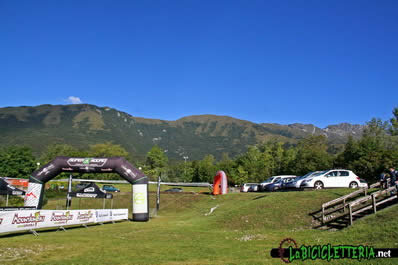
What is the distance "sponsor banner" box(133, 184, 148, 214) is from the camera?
85.2 feet

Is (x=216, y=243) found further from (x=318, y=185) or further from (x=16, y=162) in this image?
(x=16, y=162)

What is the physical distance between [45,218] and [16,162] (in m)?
76.0

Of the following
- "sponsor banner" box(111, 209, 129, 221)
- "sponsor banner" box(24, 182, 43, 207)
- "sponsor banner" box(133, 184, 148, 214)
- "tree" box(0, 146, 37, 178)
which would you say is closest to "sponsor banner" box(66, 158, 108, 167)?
"sponsor banner" box(24, 182, 43, 207)

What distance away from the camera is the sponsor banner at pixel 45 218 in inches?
587

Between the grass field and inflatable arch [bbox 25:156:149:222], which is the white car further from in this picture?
inflatable arch [bbox 25:156:149:222]

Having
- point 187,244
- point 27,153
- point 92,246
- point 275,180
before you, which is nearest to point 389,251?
point 187,244

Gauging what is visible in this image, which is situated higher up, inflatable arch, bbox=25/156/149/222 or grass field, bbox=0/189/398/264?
inflatable arch, bbox=25/156/149/222

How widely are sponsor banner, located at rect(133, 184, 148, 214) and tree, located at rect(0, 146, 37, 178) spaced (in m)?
69.6

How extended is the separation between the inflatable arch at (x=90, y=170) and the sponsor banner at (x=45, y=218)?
293 cm

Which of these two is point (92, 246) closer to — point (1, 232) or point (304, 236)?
point (1, 232)

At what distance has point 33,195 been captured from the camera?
88.4ft

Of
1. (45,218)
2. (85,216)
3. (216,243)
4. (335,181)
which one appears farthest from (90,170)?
(335,181)

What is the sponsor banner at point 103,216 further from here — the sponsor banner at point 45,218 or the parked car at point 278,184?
the parked car at point 278,184

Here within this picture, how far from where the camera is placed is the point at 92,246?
12.9m
